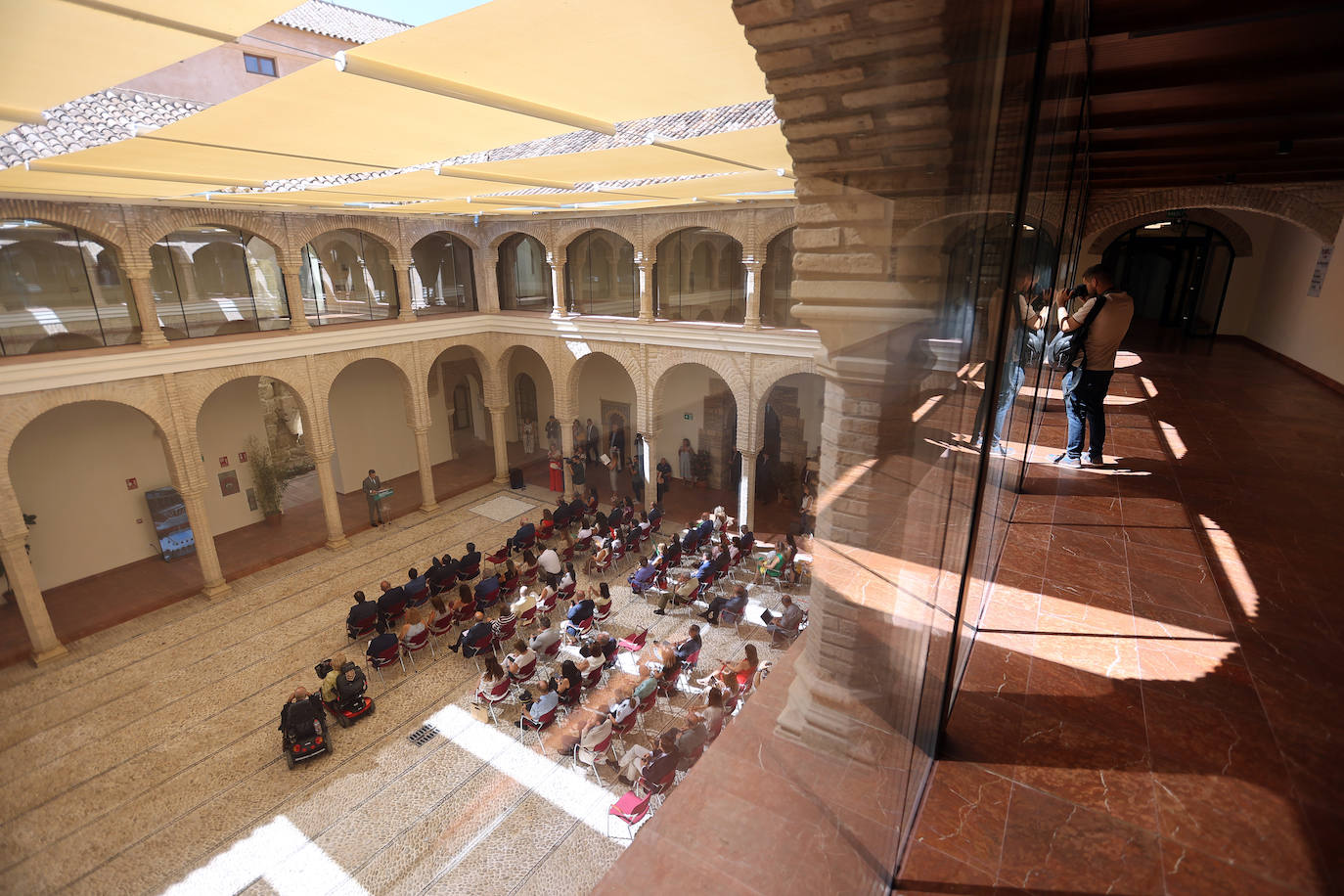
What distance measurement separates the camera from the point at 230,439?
14.0 meters

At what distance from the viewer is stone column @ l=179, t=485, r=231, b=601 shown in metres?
11.6

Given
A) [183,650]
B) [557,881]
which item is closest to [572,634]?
[557,881]

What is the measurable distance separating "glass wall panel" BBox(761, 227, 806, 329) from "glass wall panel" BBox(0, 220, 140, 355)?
11.1 meters

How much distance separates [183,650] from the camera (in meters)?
9.96

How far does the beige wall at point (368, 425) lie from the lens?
15945 mm

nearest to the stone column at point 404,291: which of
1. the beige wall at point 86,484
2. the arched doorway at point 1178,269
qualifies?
the beige wall at point 86,484

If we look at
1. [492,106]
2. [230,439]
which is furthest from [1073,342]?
[230,439]

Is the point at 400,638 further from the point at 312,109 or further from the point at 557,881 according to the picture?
the point at 312,109

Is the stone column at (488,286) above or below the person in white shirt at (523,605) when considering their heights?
above

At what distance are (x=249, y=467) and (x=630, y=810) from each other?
12.5 metres

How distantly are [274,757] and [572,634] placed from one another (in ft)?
12.6

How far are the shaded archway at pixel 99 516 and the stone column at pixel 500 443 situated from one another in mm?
6667

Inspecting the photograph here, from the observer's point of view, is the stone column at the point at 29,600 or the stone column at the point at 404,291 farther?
the stone column at the point at 404,291

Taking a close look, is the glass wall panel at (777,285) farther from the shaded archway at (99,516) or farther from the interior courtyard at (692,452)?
the shaded archway at (99,516)
